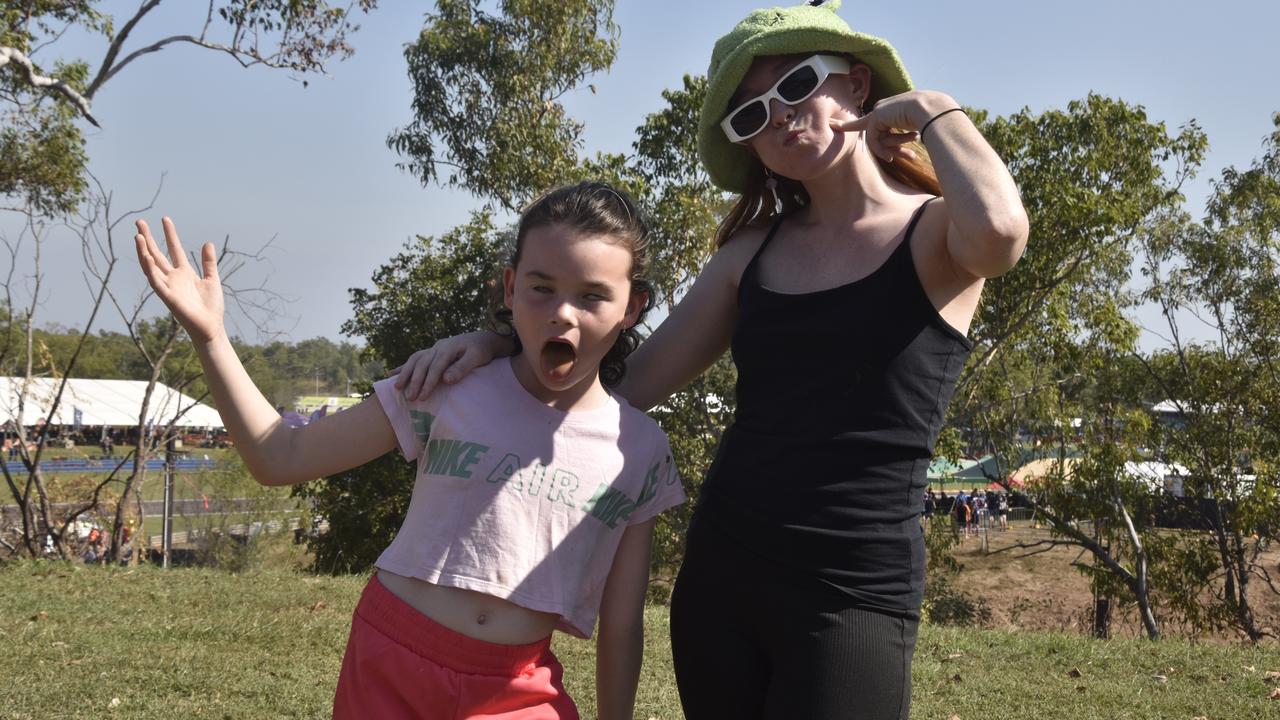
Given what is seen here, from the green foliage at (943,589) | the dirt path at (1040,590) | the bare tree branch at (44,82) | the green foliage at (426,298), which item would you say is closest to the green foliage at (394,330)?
the green foliage at (426,298)

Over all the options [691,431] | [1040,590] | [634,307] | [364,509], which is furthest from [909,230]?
[1040,590]

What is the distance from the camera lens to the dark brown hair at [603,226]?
6.19 feet

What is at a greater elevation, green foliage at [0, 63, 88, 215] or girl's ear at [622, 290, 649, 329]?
green foliage at [0, 63, 88, 215]

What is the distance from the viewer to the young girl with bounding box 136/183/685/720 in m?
1.73

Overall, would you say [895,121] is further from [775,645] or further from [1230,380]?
[1230,380]

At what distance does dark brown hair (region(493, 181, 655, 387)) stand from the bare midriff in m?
0.49

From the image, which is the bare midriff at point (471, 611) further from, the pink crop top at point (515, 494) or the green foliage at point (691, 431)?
the green foliage at point (691, 431)

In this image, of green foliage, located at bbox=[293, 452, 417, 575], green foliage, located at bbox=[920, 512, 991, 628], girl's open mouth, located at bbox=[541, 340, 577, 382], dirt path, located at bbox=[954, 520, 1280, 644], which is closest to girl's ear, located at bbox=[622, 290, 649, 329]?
girl's open mouth, located at bbox=[541, 340, 577, 382]

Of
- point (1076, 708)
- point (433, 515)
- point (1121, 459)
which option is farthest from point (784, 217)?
point (1121, 459)

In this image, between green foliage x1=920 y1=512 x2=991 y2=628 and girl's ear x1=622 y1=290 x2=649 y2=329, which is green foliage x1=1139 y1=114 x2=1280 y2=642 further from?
girl's ear x1=622 y1=290 x2=649 y2=329

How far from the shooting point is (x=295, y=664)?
5.22 meters

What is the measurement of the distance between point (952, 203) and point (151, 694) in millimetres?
4380

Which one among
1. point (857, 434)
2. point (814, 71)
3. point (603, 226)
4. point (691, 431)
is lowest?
point (857, 434)

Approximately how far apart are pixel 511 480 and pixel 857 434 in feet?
1.93
